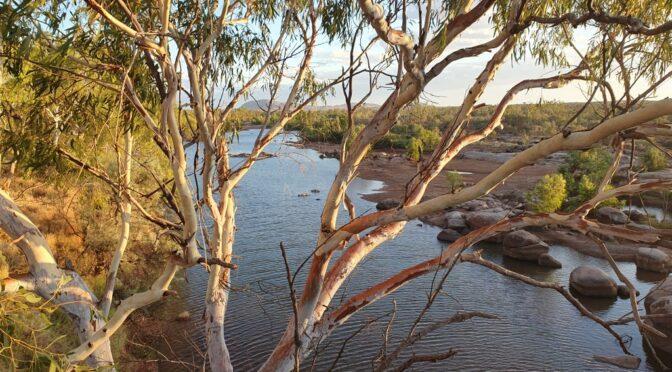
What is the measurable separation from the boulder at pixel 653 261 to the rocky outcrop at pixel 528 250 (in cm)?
181

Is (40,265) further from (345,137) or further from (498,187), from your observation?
(498,187)

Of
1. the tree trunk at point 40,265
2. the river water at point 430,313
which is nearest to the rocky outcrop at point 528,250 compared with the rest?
the river water at point 430,313

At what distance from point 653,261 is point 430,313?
19.2 ft

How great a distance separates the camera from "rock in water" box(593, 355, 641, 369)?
7418 millimetres

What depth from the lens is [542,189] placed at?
14.9 metres

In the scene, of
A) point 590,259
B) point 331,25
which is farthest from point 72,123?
point 590,259

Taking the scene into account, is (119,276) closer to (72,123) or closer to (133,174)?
(133,174)

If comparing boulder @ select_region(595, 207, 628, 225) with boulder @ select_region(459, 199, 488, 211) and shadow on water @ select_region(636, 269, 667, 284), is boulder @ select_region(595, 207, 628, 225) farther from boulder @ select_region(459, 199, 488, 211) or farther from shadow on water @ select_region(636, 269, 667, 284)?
boulder @ select_region(459, 199, 488, 211)

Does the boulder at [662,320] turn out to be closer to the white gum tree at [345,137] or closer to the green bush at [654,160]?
the white gum tree at [345,137]

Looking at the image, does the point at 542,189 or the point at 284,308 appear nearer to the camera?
the point at 284,308

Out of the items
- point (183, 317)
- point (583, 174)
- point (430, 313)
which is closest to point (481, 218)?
point (430, 313)

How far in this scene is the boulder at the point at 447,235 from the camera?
13570 millimetres

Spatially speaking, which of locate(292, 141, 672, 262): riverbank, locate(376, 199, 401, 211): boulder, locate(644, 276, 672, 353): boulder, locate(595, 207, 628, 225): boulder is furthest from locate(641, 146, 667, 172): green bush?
locate(644, 276, 672, 353): boulder

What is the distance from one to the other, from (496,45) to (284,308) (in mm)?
7215
